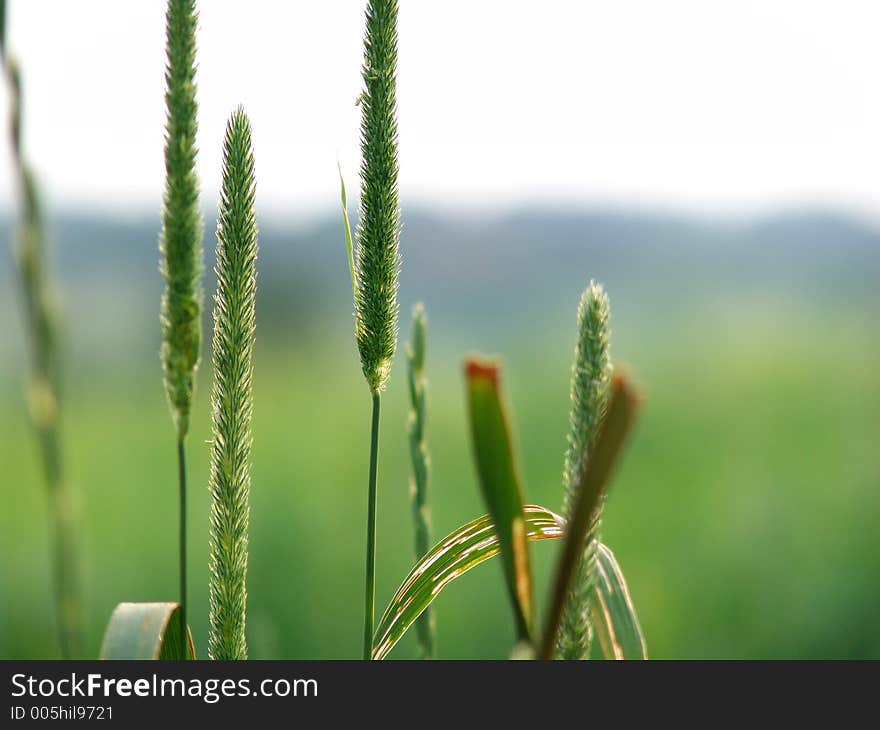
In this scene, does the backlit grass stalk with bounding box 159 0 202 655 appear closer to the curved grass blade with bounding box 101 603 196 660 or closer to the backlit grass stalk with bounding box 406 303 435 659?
the curved grass blade with bounding box 101 603 196 660

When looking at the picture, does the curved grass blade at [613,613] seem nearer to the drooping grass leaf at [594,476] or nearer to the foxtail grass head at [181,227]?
the drooping grass leaf at [594,476]

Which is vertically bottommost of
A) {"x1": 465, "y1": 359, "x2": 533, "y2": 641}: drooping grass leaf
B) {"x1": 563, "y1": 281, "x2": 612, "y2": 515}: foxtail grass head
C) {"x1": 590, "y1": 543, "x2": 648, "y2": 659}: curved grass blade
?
{"x1": 590, "y1": 543, "x2": 648, "y2": 659}: curved grass blade

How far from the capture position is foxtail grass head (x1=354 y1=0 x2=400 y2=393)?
0.46 m

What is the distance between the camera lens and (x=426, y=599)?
53 centimetres

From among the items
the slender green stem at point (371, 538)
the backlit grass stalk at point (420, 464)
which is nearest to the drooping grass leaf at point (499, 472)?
the slender green stem at point (371, 538)

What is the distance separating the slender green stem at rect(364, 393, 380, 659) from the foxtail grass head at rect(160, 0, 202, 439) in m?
0.11

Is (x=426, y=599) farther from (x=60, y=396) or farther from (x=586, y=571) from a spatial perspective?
(x=60, y=396)

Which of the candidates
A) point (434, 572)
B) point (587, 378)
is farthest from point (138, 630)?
point (587, 378)

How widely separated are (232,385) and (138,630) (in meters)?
0.15

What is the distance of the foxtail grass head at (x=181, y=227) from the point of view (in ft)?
1.29

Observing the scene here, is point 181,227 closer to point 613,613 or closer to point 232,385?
point 232,385

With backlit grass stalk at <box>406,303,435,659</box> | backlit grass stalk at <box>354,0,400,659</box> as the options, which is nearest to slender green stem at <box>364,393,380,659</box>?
backlit grass stalk at <box>354,0,400,659</box>

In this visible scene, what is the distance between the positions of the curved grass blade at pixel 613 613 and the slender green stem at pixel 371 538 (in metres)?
0.15
